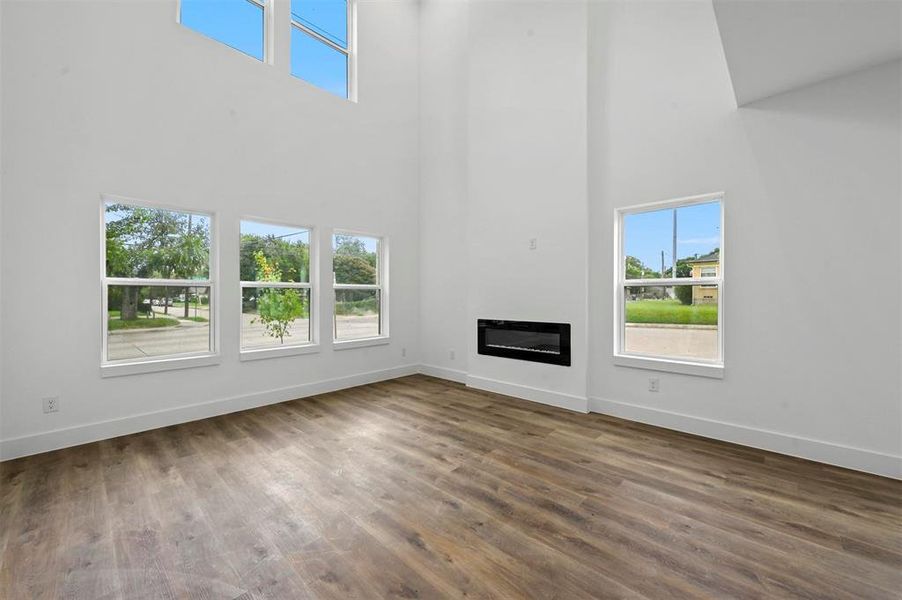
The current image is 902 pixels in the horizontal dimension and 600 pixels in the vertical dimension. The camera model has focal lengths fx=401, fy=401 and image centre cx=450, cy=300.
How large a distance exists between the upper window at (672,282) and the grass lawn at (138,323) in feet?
14.5

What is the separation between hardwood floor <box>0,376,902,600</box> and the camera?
1730 millimetres

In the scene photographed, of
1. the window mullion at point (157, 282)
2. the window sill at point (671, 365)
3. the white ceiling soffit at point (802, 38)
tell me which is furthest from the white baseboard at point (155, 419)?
the white ceiling soffit at point (802, 38)

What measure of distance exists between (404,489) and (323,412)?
6.28 ft

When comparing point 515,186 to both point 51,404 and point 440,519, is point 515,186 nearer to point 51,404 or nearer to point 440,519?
point 440,519

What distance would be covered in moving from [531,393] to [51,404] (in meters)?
4.36

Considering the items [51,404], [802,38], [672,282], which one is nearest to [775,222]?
[672,282]

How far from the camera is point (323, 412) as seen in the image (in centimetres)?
416

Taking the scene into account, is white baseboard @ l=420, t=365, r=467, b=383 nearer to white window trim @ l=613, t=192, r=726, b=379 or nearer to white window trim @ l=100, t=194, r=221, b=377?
white window trim @ l=613, t=192, r=726, b=379

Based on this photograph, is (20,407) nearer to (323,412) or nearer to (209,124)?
(323,412)

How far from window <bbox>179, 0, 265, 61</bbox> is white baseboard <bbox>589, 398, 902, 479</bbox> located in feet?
17.7

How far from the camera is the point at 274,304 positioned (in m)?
4.63

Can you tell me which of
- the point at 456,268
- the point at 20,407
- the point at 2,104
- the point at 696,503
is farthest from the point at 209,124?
the point at 696,503

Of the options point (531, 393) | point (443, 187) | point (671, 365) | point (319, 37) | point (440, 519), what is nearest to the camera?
point (440, 519)

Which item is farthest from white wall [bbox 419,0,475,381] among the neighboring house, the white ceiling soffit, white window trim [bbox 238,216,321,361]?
the white ceiling soffit
